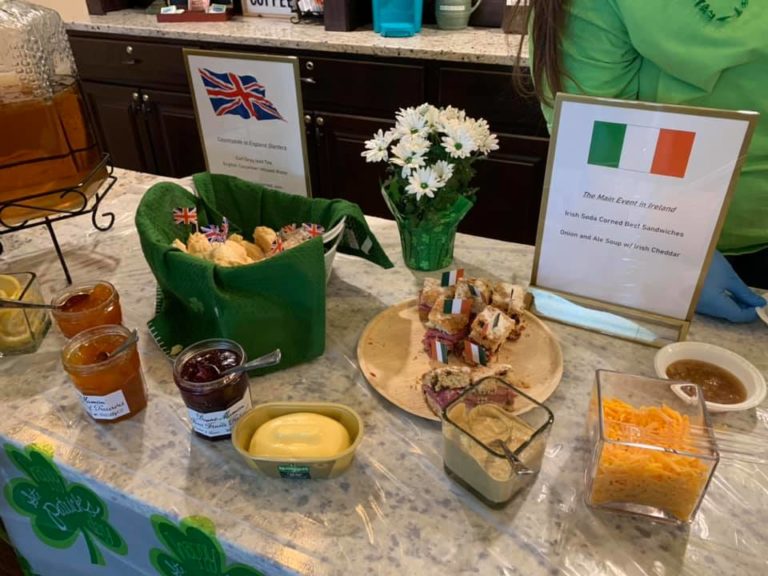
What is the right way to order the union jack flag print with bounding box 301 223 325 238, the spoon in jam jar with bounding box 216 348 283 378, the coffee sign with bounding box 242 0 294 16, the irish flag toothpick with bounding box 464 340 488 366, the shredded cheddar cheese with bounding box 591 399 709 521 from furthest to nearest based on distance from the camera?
1. the coffee sign with bounding box 242 0 294 16
2. the union jack flag print with bounding box 301 223 325 238
3. the irish flag toothpick with bounding box 464 340 488 366
4. the spoon in jam jar with bounding box 216 348 283 378
5. the shredded cheddar cheese with bounding box 591 399 709 521

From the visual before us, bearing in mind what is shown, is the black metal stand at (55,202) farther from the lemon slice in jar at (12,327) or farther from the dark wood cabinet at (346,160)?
the dark wood cabinet at (346,160)

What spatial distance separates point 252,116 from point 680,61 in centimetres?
68

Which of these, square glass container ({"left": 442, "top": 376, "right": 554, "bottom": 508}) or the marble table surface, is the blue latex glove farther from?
square glass container ({"left": 442, "top": 376, "right": 554, "bottom": 508})

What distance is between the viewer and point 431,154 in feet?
3.15

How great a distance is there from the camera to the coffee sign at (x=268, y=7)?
8.36ft

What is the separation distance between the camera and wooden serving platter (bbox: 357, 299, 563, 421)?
79 cm

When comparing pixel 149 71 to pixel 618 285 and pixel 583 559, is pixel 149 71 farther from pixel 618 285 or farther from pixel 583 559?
pixel 583 559

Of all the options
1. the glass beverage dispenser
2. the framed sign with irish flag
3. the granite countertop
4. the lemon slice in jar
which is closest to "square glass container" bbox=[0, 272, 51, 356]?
the lemon slice in jar

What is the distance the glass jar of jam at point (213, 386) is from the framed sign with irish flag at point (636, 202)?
0.49 metres

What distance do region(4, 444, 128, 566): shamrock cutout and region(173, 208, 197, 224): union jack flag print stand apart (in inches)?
15.4

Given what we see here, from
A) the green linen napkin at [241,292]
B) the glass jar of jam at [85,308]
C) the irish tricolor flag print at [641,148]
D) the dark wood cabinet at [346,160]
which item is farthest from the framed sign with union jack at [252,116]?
the dark wood cabinet at [346,160]

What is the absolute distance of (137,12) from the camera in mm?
2877

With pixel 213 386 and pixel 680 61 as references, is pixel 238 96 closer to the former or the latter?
pixel 213 386

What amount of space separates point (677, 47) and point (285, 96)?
1.96ft
